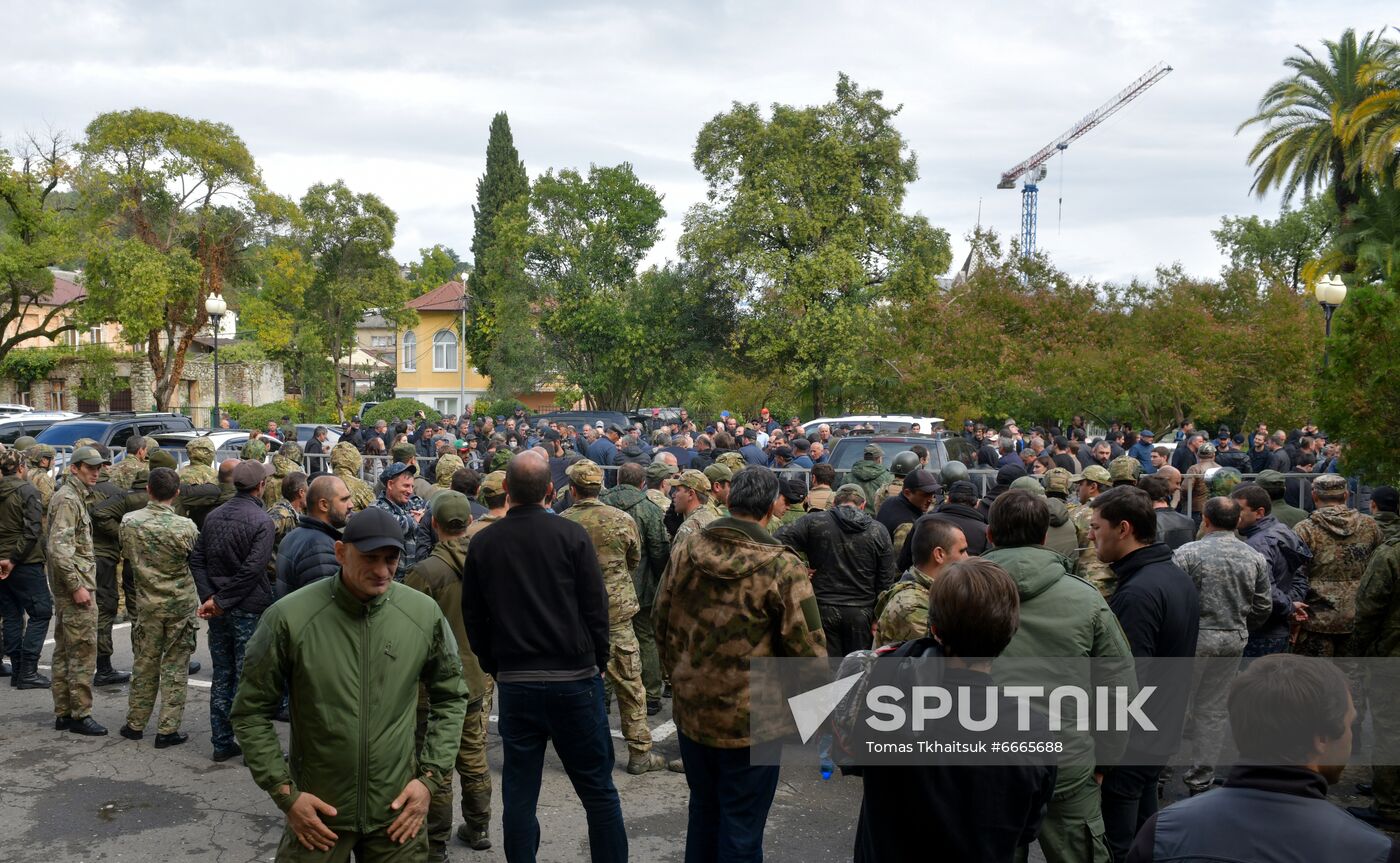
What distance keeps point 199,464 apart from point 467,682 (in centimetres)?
571

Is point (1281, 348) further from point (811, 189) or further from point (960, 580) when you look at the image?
point (960, 580)

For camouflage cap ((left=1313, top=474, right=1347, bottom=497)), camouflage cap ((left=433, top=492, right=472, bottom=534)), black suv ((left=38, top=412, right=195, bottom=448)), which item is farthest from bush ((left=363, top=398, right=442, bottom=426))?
camouflage cap ((left=1313, top=474, right=1347, bottom=497))

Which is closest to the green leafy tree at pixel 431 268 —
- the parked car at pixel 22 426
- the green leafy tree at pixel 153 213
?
the green leafy tree at pixel 153 213

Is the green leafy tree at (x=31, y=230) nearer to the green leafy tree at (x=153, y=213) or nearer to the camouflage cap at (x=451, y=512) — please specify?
the green leafy tree at (x=153, y=213)

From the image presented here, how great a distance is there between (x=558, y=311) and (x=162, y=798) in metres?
35.9

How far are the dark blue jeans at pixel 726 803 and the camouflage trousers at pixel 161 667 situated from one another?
442 centimetres

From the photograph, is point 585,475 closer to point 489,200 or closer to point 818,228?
point 818,228

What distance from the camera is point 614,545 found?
658 cm

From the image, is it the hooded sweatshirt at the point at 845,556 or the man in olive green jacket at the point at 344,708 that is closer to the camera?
the man in olive green jacket at the point at 344,708

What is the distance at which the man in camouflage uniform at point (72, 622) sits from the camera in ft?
24.5

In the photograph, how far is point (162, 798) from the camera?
633 cm

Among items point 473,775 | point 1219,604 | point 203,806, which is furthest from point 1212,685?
point 203,806

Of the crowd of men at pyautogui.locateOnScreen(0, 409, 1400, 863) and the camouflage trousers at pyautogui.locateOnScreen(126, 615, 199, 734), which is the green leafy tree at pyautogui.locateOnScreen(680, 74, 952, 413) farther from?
the camouflage trousers at pyautogui.locateOnScreen(126, 615, 199, 734)

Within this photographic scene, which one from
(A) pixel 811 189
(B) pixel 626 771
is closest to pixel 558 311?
(A) pixel 811 189
